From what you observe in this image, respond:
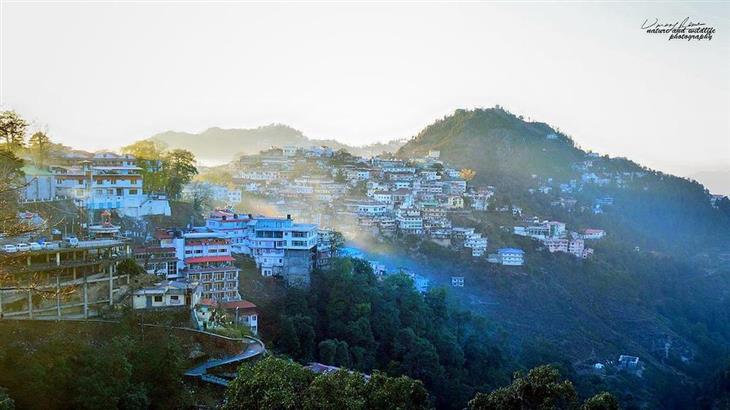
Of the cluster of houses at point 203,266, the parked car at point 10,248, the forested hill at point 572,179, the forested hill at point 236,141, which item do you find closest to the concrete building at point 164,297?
the cluster of houses at point 203,266

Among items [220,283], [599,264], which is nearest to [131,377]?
[220,283]

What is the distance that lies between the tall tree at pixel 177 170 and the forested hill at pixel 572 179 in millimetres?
30477

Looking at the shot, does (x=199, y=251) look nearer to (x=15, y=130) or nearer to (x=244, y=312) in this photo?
(x=244, y=312)

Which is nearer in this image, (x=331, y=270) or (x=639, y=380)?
(x=331, y=270)

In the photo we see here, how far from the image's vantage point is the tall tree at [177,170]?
31.1 m

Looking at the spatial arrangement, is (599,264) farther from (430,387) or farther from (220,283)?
(220,283)

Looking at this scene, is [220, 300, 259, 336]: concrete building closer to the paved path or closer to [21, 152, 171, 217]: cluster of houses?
the paved path

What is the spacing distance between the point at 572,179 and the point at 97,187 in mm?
56571

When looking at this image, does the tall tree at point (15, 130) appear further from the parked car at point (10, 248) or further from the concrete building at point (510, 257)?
the concrete building at point (510, 257)

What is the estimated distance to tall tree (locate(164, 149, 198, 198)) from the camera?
3107 centimetres

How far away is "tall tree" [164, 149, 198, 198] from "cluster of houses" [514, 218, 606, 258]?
25.2 metres

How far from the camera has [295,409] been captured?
37.2 ft

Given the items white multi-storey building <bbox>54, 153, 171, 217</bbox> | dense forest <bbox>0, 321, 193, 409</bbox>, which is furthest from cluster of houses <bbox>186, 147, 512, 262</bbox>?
dense forest <bbox>0, 321, 193, 409</bbox>

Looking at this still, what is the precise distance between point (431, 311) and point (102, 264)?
687 inches
